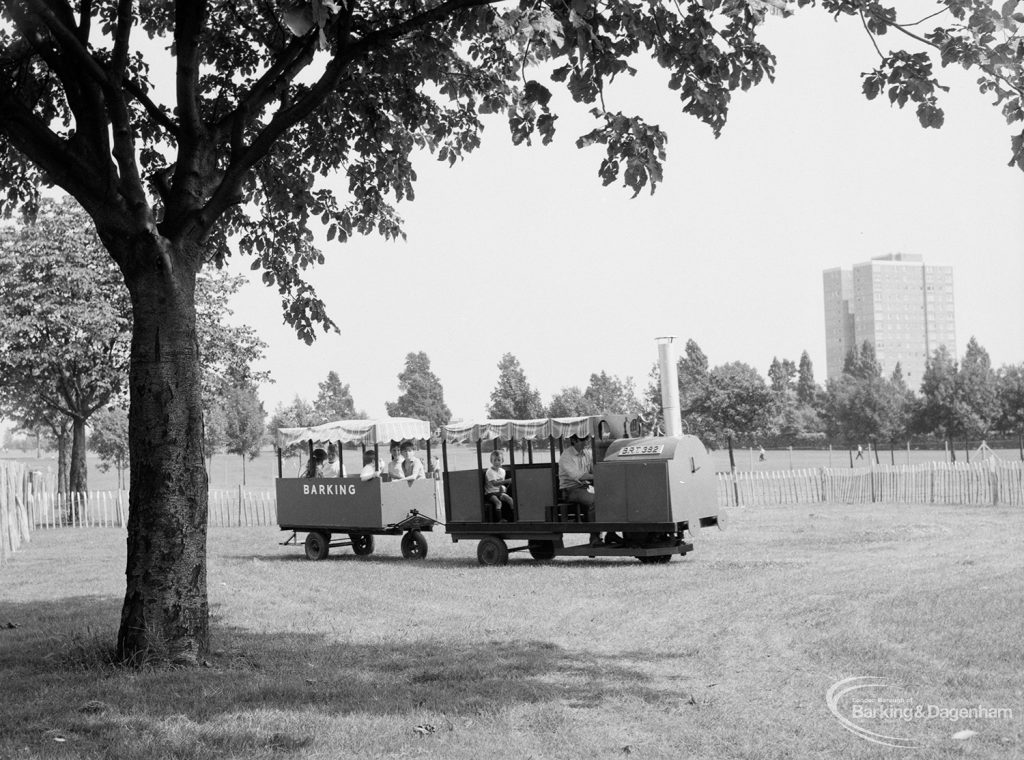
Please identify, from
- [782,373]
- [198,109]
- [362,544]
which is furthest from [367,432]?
[782,373]

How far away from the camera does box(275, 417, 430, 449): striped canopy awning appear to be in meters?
18.8

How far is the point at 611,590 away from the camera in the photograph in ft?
42.5

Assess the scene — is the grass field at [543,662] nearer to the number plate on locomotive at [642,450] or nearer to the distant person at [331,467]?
the number plate on locomotive at [642,450]

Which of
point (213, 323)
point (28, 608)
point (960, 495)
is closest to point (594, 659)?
point (28, 608)

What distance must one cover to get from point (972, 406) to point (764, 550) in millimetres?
72571

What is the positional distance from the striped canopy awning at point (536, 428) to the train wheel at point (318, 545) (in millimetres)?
3317

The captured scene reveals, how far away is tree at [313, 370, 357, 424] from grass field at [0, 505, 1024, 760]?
90.7 m

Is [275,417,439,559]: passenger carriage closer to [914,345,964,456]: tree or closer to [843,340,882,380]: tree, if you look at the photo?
[914,345,964,456]: tree

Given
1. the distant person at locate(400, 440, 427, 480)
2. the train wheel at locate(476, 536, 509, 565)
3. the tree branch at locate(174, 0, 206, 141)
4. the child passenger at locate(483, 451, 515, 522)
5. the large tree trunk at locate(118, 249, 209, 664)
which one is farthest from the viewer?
the distant person at locate(400, 440, 427, 480)

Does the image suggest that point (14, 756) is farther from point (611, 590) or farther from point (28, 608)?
point (611, 590)

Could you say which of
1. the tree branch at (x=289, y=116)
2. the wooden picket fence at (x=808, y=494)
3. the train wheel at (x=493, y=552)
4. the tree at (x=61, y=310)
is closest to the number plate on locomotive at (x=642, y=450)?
the train wheel at (x=493, y=552)

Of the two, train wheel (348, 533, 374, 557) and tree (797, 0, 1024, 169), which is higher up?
tree (797, 0, 1024, 169)

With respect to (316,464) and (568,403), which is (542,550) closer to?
(316,464)

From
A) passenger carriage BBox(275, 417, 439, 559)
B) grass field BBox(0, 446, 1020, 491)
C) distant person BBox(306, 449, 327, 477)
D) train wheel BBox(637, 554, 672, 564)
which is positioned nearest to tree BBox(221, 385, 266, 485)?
grass field BBox(0, 446, 1020, 491)
